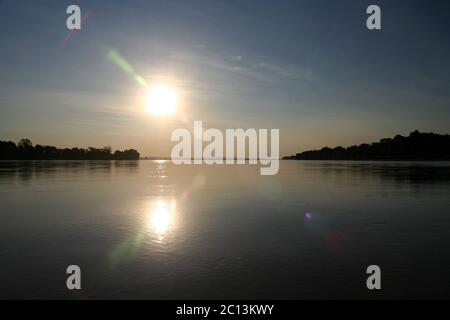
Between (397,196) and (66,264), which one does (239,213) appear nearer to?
(66,264)

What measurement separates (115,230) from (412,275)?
41.7 ft

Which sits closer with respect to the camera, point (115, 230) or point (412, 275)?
point (412, 275)

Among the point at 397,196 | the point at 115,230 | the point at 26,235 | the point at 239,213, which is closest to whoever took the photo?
the point at 26,235

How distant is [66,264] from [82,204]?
14.7 metres

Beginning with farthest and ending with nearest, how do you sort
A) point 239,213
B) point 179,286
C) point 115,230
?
1. point 239,213
2. point 115,230
3. point 179,286

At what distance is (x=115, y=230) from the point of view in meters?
16.9
